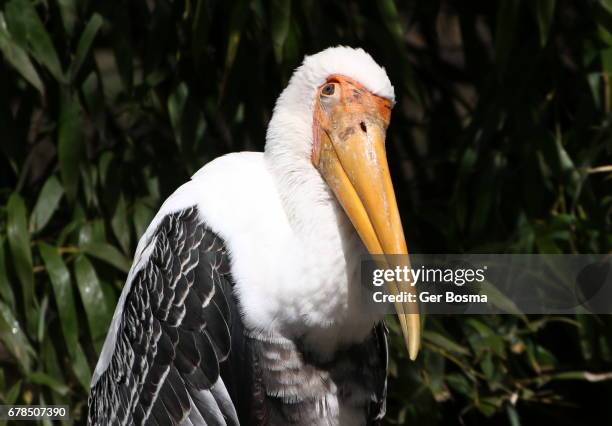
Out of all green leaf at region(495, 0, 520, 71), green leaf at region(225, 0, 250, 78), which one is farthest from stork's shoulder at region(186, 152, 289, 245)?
green leaf at region(495, 0, 520, 71)

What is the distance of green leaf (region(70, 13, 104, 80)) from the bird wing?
1.04m

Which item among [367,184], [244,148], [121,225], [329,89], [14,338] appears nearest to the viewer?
[367,184]

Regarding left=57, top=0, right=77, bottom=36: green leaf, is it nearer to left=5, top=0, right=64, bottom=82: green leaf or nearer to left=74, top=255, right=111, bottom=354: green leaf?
left=5, top=0, right=64, bottom=82: green leaf

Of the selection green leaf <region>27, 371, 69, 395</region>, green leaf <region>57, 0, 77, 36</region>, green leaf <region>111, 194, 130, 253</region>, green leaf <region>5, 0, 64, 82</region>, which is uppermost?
green leaf <region>57, 0, 77, 36</region>

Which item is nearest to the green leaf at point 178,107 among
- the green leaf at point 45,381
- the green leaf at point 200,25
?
the green leaf at point 200,25

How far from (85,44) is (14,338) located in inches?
38.6

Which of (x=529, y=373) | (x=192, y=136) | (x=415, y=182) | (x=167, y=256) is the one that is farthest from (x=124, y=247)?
(x=529, y=373)

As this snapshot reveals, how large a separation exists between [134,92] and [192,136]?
280 mm

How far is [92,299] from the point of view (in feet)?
11.2

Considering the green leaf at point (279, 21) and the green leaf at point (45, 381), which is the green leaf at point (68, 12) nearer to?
the green leaf at point (279, 21)

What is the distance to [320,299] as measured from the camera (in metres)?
2.33

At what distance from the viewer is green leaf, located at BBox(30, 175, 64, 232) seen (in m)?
3.50

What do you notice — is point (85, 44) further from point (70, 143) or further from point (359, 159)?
point (359, 159)

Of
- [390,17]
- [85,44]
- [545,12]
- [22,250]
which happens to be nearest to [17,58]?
[85,44]
